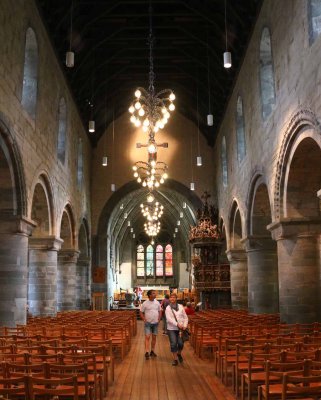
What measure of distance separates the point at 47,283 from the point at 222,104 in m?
12.2

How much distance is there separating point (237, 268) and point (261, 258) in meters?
5.07

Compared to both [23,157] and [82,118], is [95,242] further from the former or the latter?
[23,157]

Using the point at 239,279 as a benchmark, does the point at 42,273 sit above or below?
above

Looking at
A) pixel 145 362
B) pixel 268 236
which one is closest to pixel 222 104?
pixel 268 236

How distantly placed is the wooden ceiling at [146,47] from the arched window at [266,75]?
117cm

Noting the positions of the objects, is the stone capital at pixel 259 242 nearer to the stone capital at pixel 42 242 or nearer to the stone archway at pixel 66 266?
the stone capital at pixel 42 242

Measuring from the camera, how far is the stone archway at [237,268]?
2417 cm

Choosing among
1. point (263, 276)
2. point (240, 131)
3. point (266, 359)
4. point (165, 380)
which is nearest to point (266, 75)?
point (240, 131)

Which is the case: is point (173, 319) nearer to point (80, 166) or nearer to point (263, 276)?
point (263, 276)

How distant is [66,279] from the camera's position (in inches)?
983

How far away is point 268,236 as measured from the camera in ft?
64.1

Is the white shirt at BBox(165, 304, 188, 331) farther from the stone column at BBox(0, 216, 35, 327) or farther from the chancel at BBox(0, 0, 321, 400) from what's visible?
the stone column at BBox(0, 216, 35, 327)

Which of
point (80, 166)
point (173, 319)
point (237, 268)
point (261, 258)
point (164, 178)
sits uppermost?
point (80, 166)

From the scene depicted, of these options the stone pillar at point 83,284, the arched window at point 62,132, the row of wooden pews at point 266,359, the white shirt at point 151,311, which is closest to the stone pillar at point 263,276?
the row of wooden pews at point 266,359
